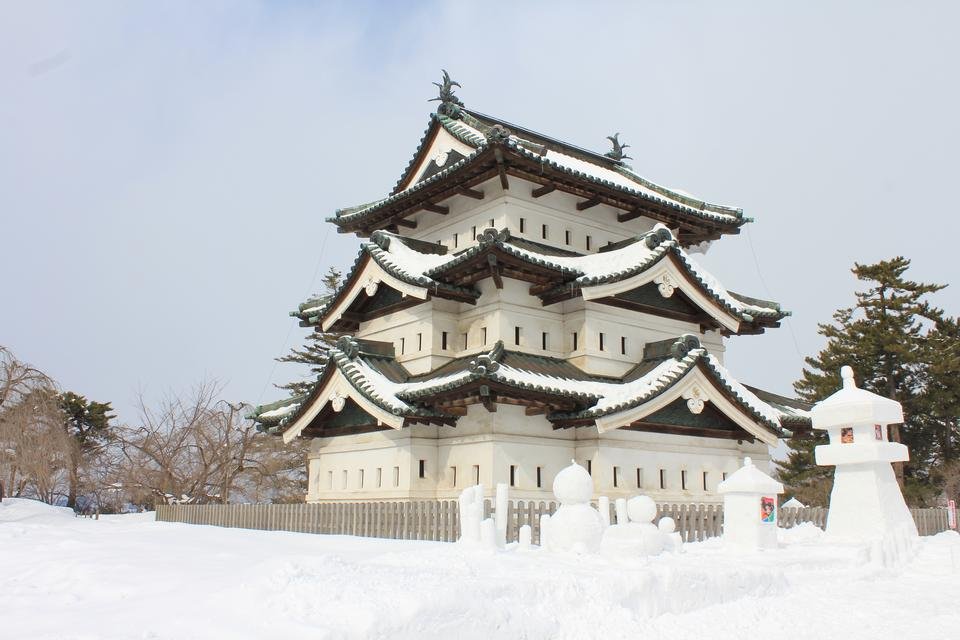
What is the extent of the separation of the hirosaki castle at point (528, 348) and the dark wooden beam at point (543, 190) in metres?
0.08

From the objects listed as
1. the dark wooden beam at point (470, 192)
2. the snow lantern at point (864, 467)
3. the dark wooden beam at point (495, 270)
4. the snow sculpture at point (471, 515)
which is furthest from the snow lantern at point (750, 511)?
the dark wooden beam at point (470, 192)

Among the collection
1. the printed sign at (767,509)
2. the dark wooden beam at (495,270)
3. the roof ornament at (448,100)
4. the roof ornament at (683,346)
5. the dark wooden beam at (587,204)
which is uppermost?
the roof ornament at (448,100)

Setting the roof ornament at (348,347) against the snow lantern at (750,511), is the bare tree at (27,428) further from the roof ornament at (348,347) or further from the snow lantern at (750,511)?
the snow lantern at (750,511)

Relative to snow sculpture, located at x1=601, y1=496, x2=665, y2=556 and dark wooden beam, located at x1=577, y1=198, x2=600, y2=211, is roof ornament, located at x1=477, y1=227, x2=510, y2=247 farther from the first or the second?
snow sculpture, located at x1=601, y1=496, x2=665, y2=556

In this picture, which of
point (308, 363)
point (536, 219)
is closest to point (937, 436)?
point (536, 219)

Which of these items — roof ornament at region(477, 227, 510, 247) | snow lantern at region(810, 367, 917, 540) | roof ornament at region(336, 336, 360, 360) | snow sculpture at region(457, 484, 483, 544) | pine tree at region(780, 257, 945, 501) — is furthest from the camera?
pine tree at region(780, 257, 945, 501)

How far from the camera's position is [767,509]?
46.9 ft

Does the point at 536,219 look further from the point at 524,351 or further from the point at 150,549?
the point at 150,549

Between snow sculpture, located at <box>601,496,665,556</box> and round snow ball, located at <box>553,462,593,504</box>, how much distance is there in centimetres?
63

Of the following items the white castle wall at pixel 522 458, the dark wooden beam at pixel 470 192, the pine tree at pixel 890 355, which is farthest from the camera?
the pine tree at pixel 890 355

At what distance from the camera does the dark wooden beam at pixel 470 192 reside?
870 inches

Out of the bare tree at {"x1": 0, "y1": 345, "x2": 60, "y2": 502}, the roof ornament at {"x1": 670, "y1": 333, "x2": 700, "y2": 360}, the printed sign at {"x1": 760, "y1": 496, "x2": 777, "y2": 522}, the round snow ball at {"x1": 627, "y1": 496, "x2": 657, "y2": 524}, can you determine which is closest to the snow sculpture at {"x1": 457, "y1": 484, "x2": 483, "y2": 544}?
the round snow ball at {"x1": 627, "y1": 496, "x2": 657, "y2": 524}

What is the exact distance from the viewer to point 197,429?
39.1 m

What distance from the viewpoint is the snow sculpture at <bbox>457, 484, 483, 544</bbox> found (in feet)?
39.3
